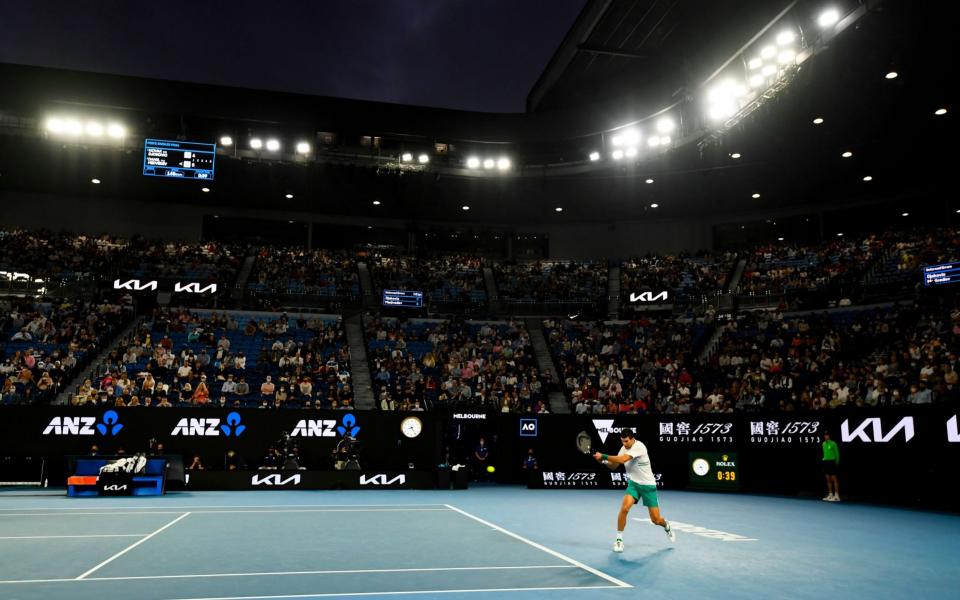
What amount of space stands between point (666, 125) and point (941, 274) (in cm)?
1226

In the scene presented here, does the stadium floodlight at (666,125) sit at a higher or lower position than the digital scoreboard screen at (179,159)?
higher

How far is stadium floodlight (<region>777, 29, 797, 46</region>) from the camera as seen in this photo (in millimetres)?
21969

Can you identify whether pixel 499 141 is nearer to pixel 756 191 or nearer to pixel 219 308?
pixel 756 191

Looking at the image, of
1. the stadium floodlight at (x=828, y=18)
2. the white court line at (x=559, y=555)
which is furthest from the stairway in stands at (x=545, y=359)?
the stadium floodlight at (x=828, y=18)

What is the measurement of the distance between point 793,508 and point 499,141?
81.0 feet

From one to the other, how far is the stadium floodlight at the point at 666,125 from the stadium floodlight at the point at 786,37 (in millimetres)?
7803

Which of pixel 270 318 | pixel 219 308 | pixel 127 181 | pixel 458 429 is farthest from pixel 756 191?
pixel 127 181

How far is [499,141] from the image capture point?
36.5 m

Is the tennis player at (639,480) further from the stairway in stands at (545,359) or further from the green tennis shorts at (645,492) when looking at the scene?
the stairway in stands at (545,359)

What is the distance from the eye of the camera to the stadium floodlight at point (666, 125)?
1198 inches

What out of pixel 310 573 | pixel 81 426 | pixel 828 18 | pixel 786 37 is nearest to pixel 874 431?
pixel 828 18

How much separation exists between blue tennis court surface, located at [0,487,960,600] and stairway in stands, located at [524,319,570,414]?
1098 centimetres

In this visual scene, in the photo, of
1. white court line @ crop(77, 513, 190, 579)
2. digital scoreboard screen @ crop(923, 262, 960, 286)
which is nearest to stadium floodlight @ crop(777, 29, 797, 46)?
digital scoreboard screen @ crop(923, 262, 960, 286)

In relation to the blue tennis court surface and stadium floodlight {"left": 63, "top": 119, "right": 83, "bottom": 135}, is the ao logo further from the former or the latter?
stadium floodlight {"left": 63, "top": 119, "right": 83, "bottom": 135}
